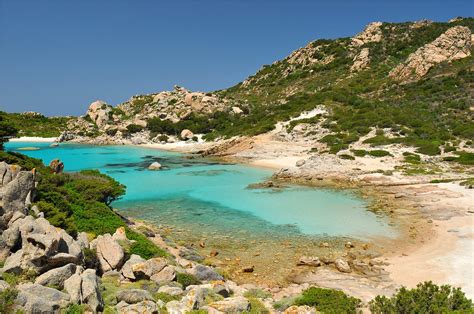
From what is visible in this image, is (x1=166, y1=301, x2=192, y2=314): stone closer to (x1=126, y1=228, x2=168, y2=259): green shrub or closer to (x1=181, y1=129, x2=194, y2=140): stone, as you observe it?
(x1=126, y1=228, x2=168, y2=259): green shrub

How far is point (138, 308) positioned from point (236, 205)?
18.6 meters

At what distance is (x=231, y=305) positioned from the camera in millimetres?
10031

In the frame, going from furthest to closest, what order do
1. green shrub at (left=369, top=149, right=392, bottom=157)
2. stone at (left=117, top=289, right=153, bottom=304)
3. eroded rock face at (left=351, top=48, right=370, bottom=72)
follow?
eroded rock face at (left=351, top=48, right=370, bottom=72) < green shrub at (left=369, top=149, right=392, bottom=157) < stone at (left=117, top=289, right=153, bottom=304)

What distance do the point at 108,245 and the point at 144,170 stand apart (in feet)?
108

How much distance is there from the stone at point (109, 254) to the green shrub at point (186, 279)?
7.27 feet

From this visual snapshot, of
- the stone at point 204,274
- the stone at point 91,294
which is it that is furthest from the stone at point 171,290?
the stone at point 204,274

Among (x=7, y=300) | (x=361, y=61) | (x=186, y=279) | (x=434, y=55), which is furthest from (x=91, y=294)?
(x=361, y=61)

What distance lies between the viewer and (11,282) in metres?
9.18

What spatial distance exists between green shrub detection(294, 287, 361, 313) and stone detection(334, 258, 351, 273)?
3257 millimetres

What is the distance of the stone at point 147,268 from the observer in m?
12.2

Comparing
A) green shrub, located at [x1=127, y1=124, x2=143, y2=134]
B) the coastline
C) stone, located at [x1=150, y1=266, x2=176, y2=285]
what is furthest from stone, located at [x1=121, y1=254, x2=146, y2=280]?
green shrub, located at [x1=127, y1=124, x2=143, y2=134]

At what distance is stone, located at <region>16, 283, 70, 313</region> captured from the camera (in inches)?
312

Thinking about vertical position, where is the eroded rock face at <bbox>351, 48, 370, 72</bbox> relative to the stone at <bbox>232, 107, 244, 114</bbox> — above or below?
above

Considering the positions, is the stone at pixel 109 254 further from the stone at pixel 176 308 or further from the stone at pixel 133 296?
the stone at pixel 176 308
